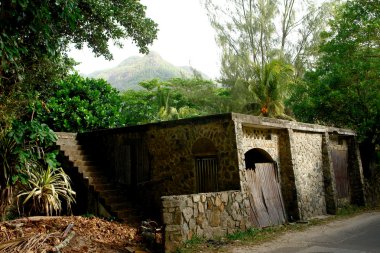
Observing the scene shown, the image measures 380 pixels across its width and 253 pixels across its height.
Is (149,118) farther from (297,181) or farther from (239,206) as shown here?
(239,206)

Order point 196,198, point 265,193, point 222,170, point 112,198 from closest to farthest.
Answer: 1. point 196,198
2. point 222,170
3. point 265,193
4. point 112,198

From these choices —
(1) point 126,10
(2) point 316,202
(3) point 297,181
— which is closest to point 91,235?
(1) point 126,10

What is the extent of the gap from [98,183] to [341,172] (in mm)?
9698

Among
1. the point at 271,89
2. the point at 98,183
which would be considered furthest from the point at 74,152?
the point at 271,89

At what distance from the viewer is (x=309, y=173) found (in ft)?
40.5

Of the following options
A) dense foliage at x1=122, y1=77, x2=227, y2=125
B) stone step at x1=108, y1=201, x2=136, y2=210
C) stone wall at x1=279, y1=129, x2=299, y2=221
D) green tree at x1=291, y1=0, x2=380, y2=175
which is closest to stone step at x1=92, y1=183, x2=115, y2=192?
stone step at x1=108, y1=201, x2=136, y2=210

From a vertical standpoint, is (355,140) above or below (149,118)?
below

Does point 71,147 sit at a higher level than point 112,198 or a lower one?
higher

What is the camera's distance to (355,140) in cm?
1555

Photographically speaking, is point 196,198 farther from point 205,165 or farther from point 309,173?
point 309,173

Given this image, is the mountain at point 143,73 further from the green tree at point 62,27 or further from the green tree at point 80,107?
the green tree at point 62,27

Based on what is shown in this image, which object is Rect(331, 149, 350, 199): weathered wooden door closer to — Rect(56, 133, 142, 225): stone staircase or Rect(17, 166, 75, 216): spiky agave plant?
Rect(56, 133, 142, 225): stone staircase

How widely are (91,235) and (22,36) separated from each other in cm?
443

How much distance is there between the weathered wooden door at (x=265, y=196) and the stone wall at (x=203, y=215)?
568mm
